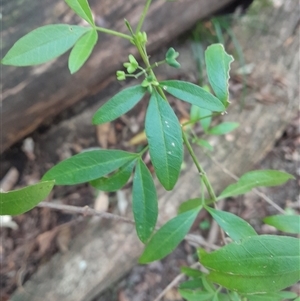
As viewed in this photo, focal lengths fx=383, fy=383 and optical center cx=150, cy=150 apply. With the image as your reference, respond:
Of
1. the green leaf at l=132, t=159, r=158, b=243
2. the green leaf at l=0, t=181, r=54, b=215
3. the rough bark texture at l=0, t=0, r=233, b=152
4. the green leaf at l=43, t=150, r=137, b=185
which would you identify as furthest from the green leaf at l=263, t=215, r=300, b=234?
the rough bark texture at l=0, t=0, r=233, b=152

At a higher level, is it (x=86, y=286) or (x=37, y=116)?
(x=37, y=116)

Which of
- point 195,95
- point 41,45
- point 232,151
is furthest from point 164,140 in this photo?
point 232,151

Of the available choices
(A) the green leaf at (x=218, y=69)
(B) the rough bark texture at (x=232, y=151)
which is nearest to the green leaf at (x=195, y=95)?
(A) the green leaf at (x=218, y=69)

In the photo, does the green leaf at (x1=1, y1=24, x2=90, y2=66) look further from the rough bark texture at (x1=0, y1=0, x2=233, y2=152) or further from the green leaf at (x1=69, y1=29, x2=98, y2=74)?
the rough bark texture at (x1=0, y1=0, x2=233, y2=152)

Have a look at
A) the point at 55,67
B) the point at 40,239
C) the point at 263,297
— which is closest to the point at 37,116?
the point at 55,67

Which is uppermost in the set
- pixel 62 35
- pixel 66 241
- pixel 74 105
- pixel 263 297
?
pixel 62 35

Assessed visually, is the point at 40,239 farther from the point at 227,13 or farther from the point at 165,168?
the point at 227,13

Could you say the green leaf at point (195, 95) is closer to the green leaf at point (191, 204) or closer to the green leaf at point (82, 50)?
the green leaf at point (82, 50)
